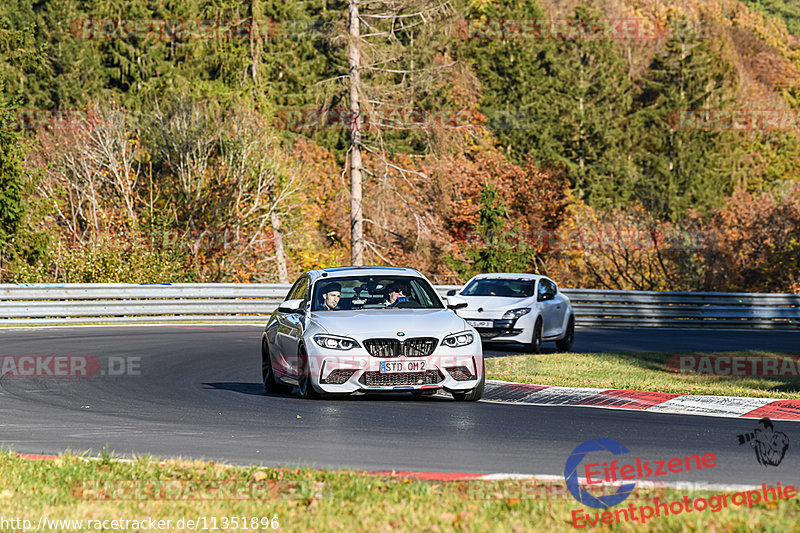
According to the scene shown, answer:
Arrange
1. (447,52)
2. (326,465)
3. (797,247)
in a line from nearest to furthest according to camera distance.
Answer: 1. (326,465)
2. (797,247)
3. (447,52)

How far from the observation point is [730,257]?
172 feet

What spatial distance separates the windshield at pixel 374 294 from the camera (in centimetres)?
1364

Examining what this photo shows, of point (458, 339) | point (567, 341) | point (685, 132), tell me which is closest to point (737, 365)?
point (567, 341)

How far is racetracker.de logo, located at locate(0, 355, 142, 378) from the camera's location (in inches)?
633

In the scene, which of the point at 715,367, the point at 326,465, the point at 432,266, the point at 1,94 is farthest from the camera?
the point at 432,266

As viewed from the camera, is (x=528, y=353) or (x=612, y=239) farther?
(x=612, y=239)

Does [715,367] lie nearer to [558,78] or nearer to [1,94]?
[1,94]

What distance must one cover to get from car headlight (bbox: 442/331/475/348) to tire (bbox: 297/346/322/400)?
5.09 feet

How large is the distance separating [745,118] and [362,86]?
46.7 m

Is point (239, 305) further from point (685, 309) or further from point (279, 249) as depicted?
point (279, 249)

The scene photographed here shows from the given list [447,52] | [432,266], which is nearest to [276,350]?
[432,266]

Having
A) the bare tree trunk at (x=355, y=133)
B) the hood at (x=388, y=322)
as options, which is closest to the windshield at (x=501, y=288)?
the hood at (x=388, y=322)

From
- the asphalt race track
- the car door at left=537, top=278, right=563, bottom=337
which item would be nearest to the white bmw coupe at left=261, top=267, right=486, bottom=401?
the asphalt race track

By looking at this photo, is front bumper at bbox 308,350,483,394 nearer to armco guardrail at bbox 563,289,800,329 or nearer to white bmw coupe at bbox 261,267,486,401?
white bmw coupe at bbox 261,267,486,401
